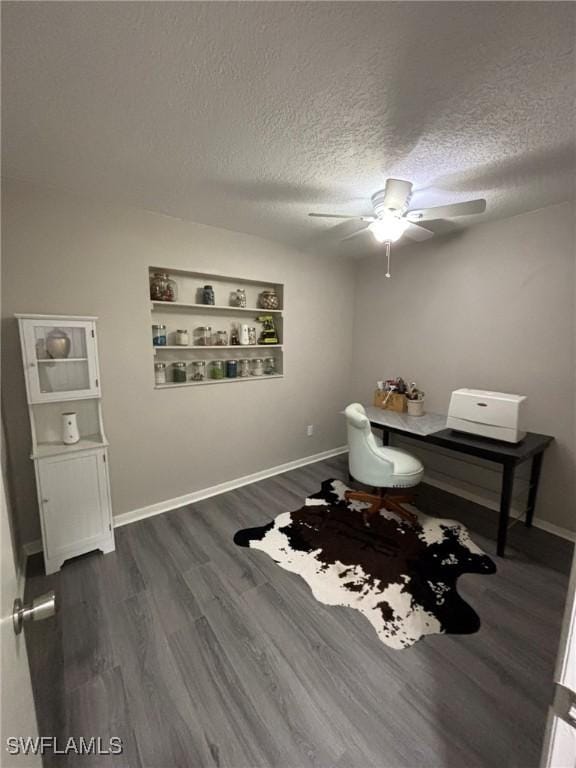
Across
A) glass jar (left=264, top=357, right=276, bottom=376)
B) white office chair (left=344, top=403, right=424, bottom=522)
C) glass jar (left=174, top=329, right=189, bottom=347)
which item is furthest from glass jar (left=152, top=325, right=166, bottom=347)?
white office chair (left=344, top=403, right=424, bottom=522)

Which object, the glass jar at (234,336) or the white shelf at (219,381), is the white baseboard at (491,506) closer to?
the white shelf at (219,381)

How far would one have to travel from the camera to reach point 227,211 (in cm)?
236

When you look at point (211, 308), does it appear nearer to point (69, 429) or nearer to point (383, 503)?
point (69, 429)

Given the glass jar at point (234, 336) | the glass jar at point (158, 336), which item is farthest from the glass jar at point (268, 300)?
the glass jar at point (158, 336)

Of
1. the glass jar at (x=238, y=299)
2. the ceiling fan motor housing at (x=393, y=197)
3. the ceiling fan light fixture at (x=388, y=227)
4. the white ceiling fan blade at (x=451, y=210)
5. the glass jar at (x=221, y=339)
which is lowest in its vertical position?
the glass jar at (x=221, y=339)

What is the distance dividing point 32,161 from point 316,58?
163 centimetres

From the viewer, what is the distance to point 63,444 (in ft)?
6.72

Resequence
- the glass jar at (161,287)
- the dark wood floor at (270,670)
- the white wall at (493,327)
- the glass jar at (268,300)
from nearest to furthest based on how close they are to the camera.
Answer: the dark wood floor at (270,670), the white wall at (493,327), the glass jar at (161,287), the glass jar at (268,300)

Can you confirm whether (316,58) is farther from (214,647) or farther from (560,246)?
(214,647)

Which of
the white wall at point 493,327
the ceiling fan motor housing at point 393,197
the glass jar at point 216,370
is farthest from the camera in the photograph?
the glass jar at point 216,370

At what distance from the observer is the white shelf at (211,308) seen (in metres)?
2.51

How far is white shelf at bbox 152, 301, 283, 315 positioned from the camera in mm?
2512

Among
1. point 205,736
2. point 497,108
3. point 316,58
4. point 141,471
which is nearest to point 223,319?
point 141,471

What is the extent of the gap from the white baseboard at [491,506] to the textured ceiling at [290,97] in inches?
94.1
